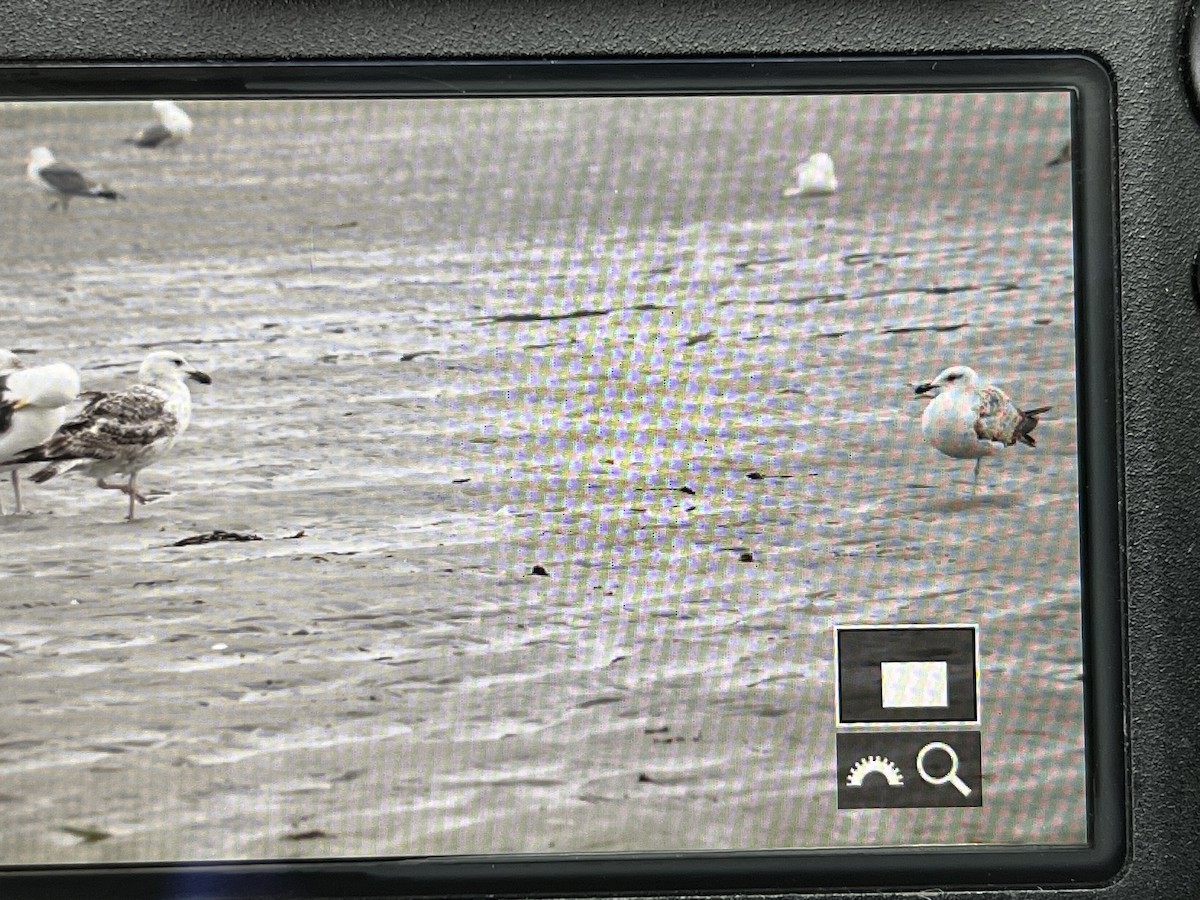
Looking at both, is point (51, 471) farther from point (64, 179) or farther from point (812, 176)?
point (812, 176)

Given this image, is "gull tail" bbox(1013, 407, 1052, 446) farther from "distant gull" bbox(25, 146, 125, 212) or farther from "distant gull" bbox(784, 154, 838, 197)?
"distant gull" bbox(25, 146, 125, 212)

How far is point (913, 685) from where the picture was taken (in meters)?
0.64

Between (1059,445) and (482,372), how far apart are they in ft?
1.17

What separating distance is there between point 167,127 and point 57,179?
0.23 ft

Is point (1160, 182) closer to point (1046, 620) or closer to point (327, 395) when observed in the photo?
point (1046, 620)

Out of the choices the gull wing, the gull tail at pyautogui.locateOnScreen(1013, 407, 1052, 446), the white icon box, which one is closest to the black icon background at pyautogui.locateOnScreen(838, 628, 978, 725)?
the white icon box

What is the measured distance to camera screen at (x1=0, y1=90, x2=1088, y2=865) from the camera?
0.63 m

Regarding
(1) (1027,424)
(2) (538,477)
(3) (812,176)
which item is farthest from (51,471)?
(1) (1027,424)

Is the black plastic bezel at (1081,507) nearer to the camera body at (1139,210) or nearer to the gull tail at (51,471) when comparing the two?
the camera body at (1139,210)

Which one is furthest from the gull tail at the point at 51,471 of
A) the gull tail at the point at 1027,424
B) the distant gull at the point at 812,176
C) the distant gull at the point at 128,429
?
the gull tail at the point at 1027,424

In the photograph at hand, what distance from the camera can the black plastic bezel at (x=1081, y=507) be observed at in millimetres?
628

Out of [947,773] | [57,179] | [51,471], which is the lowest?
[947,773]

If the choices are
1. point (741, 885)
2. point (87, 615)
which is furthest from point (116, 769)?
point (741, 885)

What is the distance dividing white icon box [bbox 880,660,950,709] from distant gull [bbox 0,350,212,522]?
0.45 metres
